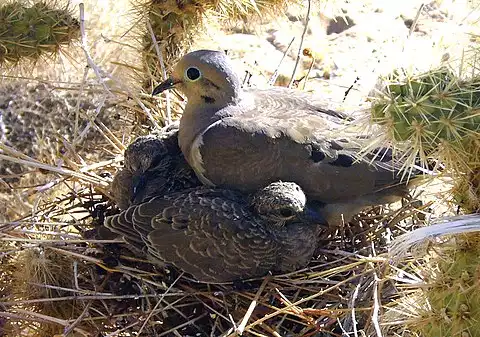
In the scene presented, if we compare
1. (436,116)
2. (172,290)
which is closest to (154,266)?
(172,290)

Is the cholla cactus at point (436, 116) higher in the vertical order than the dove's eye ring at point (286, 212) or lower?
higher

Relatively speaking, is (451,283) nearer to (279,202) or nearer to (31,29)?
(279,202)

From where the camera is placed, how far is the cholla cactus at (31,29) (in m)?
2.52

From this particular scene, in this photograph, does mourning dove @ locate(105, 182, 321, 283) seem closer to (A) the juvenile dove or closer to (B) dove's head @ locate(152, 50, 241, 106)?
(A) the juvenile dove

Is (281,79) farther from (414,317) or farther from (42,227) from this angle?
(414,317)

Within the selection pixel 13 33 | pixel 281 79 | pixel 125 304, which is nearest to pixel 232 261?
pixel 125 304

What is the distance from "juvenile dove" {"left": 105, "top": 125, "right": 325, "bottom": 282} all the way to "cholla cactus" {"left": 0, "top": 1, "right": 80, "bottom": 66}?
698 millimetres

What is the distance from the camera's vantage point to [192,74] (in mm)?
2400

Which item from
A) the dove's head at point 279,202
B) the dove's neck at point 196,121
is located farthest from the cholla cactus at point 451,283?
the dove's neck at point 196,121

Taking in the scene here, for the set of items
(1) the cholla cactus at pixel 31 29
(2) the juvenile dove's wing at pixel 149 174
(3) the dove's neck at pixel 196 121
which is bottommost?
(2) the juvenile dove's wing at pixel 149 174

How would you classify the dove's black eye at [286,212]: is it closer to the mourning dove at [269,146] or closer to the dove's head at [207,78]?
the mourning dove at [269,146]

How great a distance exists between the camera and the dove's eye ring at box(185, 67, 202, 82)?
239 centimetres

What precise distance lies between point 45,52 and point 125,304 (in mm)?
958

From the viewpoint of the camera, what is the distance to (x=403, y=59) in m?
1.41
